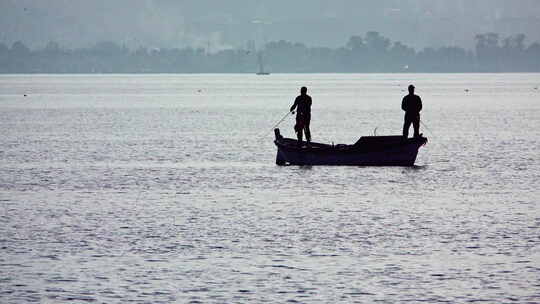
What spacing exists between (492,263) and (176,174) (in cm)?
2486

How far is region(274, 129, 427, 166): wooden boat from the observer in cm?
4778

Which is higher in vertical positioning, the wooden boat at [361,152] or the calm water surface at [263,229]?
the wooden boat at [361,152]

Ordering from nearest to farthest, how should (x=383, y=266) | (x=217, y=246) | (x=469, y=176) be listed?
(x=383, y=266), (x=217, y=246), (x=469, y=176)

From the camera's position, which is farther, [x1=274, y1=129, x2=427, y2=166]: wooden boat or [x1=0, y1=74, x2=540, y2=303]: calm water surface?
[x1=274, y1=129, x2=427, y2=166]: wooden boat

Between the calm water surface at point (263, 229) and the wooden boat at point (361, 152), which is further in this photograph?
the wooden boat at point (361, 152)

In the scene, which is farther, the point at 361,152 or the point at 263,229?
the point at 361,152

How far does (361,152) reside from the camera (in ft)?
157

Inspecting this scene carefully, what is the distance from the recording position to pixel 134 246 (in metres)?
28.5

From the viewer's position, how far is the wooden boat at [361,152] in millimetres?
47781

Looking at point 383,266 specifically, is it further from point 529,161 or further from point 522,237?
point 529,161

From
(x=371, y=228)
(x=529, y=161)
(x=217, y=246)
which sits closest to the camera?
(x=217, y=246)

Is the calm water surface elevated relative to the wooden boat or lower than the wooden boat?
lower

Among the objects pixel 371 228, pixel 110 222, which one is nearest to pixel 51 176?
pixel 110 222

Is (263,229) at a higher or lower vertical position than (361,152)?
lower
